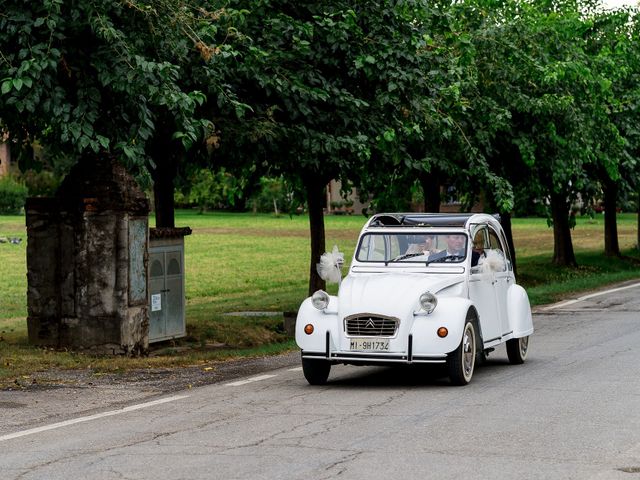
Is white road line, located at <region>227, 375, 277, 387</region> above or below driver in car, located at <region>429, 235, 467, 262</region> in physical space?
below

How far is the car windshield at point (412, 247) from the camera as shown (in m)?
13.8

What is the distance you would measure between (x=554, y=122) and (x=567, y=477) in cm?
→ 2052

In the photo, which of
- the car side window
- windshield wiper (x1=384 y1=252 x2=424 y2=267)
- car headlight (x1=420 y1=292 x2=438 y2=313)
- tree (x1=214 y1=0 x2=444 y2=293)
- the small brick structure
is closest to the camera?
car headlight (x1=420 y1=292 x2=438 y2=313)

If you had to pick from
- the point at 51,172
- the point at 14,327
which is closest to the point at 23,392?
the point at 14,327

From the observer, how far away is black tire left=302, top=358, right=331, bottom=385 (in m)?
12.8

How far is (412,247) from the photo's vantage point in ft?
45.6

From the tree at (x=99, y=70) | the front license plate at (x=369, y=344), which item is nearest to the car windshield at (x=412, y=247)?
the front license plate at (x=369, y=344)

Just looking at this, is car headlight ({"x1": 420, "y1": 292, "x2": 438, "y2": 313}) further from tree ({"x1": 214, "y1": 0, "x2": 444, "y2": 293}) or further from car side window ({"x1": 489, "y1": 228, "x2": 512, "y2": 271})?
tree ({"x1": 214, "y1": 0, "x2": 444, "y2": 293})

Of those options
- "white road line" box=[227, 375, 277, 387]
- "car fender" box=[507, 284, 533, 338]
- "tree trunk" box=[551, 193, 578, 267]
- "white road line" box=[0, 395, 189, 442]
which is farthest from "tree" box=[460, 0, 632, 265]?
"white road line" box=[0, 395, 189, 442]

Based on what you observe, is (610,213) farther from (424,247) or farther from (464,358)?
(464,358)

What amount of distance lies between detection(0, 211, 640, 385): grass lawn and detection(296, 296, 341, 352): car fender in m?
2.91

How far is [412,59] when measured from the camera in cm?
1791

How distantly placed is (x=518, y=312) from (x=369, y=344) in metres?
2.94

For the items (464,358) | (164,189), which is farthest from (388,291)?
(164,189)
